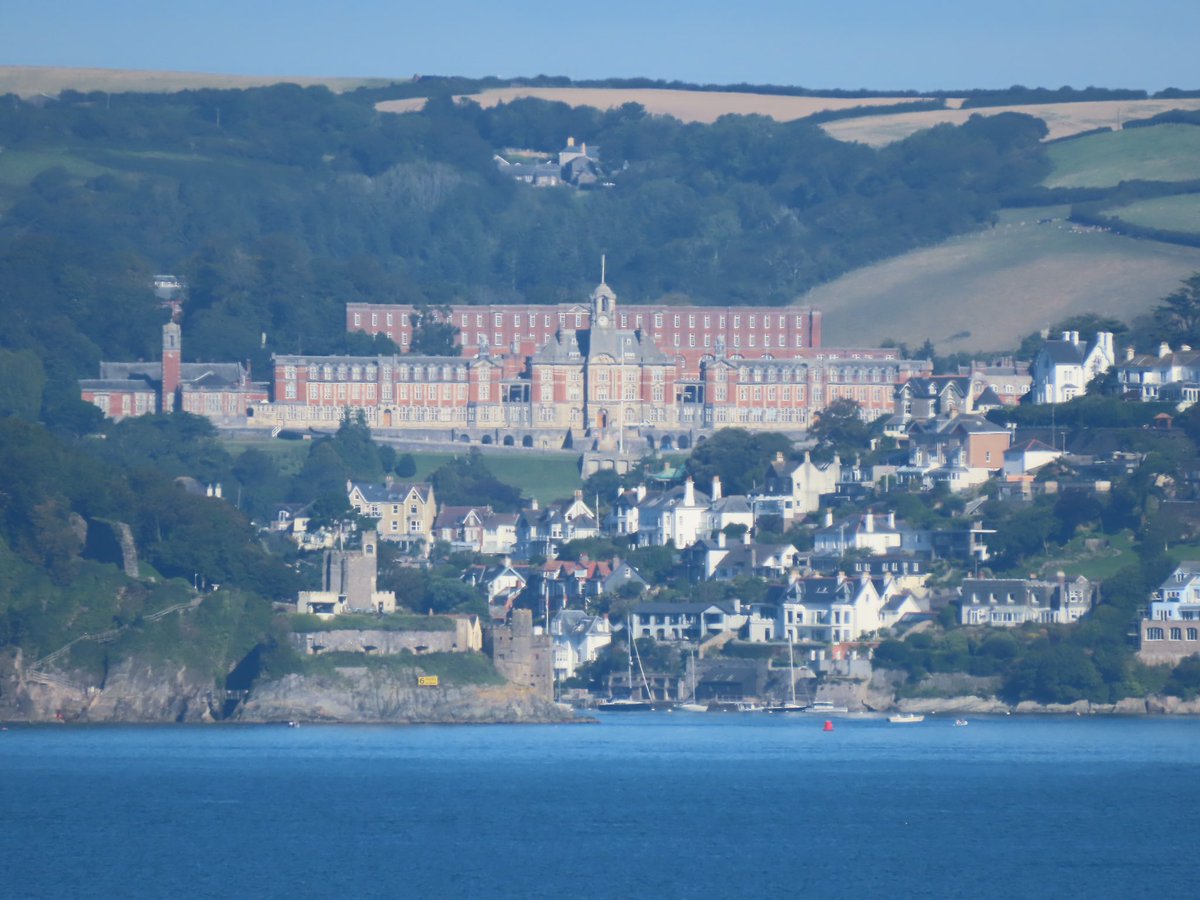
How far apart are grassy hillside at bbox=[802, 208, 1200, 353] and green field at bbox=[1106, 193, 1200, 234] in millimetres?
2048

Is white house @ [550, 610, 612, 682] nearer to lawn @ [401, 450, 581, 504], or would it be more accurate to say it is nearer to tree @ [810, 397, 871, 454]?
tree @ [810, 397, 871, 454]

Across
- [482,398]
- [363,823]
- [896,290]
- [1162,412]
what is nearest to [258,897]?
[363,823]

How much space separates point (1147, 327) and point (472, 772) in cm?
6598

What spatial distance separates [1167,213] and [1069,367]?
63126mm

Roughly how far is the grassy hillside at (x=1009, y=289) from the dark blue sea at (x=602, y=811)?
286 ft

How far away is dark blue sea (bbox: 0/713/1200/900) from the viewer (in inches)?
2447

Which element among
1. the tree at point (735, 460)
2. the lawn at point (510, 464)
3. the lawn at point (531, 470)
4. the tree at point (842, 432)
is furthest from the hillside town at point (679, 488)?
the lawn at point (510, 464)

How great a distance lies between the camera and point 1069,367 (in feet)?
417

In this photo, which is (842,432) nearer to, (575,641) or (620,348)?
(575,641)

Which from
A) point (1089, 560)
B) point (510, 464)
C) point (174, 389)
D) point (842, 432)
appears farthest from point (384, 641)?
point (174, 389)

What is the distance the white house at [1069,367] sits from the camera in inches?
4988

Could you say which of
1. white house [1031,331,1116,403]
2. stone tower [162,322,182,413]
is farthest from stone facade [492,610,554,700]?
stone tower [162,322,182,413]

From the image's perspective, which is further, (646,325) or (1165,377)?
(646,325)

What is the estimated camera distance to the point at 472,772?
78375mm
